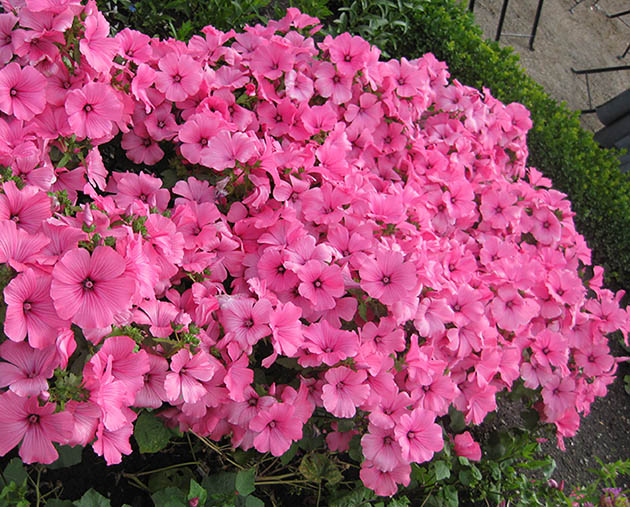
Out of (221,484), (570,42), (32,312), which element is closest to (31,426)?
(32,312)

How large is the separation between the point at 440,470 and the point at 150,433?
974 mm

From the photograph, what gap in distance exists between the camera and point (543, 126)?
13.0ft

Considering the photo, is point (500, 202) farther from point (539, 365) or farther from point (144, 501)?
point (144, 501)

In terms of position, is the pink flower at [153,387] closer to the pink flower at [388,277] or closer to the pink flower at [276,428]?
the pink flower at [276,428]

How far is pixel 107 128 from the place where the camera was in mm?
1533

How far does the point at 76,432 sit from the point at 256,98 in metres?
1.35

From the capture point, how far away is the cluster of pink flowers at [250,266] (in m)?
1.10

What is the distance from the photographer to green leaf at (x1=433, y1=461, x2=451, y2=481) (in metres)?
1.78

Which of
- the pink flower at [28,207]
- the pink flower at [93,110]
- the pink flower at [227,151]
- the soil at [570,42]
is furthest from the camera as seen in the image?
the soil at [570,42]

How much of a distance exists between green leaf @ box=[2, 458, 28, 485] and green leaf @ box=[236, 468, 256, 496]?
1.86ft

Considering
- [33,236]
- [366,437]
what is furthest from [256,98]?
[366,437]

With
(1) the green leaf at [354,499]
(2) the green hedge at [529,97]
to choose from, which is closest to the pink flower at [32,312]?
(1) the green leaf at [354,499]

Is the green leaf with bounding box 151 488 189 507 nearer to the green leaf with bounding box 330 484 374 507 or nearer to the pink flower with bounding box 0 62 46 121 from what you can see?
the green leaf with bounding box 330 484 374 507

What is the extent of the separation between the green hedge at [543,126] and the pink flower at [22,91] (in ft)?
8.78
